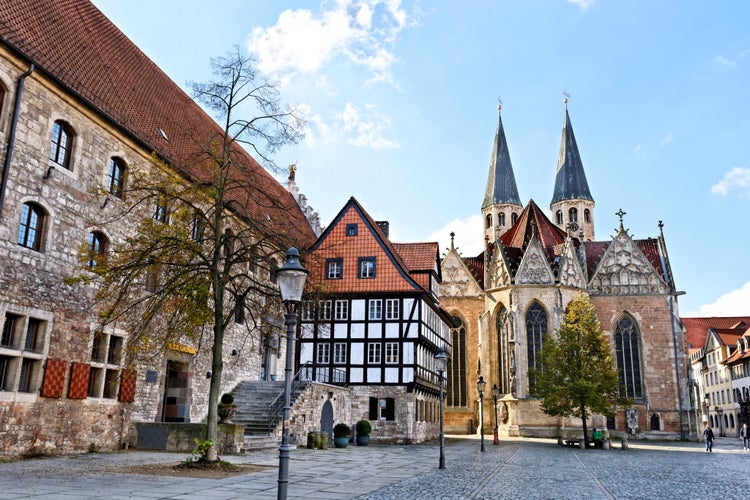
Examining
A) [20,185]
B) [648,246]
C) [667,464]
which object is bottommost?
[667,464]

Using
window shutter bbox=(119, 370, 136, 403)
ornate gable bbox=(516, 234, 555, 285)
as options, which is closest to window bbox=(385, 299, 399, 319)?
window shutter bbox=(119, 370, 136, 403)

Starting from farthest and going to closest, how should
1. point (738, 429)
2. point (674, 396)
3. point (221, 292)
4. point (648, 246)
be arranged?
point (738, 429), point (648, 246), point (674, 396), point (221, 292)

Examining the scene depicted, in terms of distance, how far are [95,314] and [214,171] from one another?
5842mm

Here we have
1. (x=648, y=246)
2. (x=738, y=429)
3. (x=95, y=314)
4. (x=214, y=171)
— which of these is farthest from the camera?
(x=738, y=429)

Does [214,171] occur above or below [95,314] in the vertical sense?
above

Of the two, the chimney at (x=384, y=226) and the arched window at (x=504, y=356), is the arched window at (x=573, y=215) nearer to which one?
the arched window at (x=504, y=356)

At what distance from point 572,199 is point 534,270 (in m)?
22.5

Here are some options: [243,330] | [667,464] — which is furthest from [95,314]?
[667,464]

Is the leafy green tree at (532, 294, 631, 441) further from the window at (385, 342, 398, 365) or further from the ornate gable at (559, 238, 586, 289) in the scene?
the window at (385, 342, 398, 365)

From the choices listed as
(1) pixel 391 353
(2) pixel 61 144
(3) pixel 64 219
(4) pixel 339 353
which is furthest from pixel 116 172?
(1) pixel 391 353

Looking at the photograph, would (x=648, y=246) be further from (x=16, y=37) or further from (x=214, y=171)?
(x=16, y=37)

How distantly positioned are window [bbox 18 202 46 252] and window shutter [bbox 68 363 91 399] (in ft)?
11.7

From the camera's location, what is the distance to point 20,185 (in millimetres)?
16344

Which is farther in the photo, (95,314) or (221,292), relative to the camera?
(95,314)
